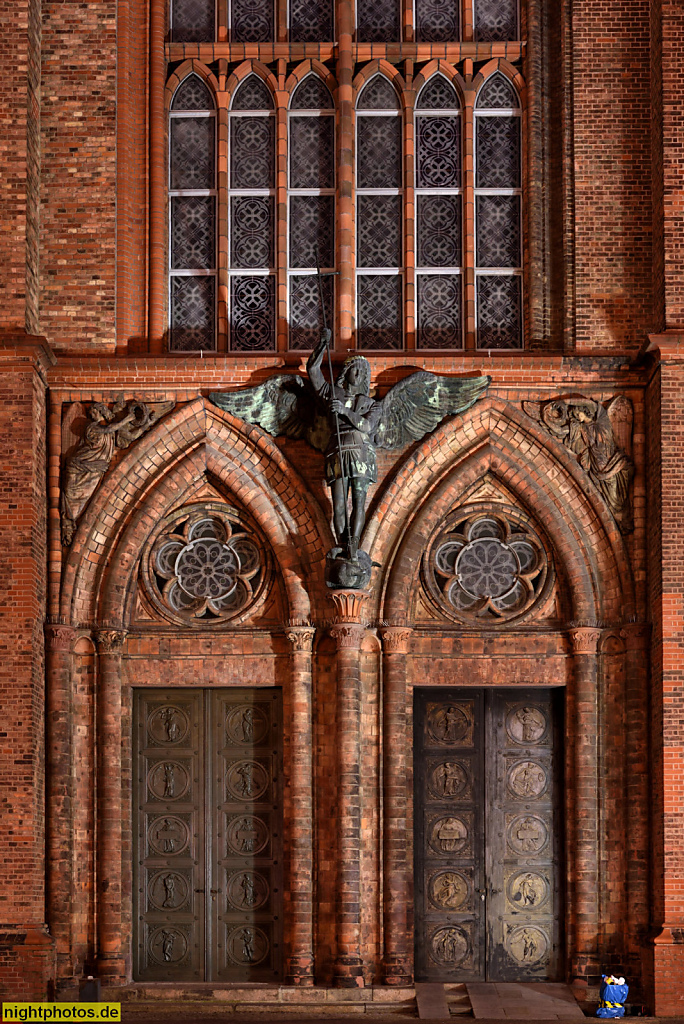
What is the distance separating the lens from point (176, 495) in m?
14.2

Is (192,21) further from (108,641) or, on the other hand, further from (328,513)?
(108,641)

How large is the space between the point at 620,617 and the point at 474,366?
276 cm

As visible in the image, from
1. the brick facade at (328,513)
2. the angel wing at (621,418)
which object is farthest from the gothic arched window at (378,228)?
the angel wing at (621,418)

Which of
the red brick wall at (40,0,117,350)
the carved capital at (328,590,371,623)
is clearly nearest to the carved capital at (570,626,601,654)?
the carved capital at (328,590,371,623)

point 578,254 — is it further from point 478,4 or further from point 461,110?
point 478,4

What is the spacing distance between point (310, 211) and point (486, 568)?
4000 mm

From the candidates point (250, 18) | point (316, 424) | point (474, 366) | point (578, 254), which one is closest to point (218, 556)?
point (316, 424)

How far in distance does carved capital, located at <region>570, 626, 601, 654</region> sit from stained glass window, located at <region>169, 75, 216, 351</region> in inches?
181

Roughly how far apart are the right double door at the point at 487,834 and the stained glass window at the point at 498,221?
367 cm

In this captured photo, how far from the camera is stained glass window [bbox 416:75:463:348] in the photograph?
14.7m

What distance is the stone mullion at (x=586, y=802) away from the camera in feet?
44.8

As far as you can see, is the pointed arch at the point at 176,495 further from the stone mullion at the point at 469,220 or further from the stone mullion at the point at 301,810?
the stone mullion at the point at 469,220

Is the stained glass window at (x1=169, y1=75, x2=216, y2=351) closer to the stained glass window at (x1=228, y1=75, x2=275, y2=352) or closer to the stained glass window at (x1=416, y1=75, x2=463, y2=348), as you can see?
the stained glass window at (x1=228, y1=75, x2=275, y2=352)

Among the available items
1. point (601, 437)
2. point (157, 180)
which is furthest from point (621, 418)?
point (157, 180)
